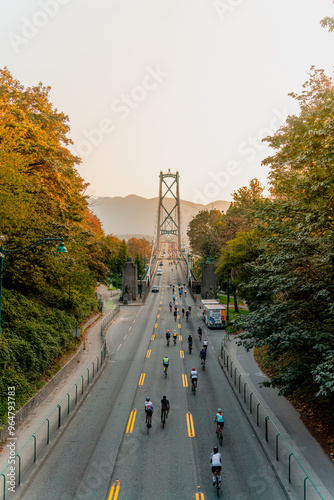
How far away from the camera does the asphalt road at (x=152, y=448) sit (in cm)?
982

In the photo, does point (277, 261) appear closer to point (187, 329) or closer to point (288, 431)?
point (288, 431)

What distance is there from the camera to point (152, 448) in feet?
40.0

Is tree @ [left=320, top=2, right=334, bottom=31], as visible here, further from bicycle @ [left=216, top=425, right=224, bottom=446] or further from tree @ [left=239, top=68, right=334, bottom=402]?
bicycle @ [left=216, top=425, right=224, bottom=446]

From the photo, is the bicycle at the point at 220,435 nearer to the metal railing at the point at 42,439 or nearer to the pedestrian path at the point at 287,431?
the pedestrian path at the point at 287,431

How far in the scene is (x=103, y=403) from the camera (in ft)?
54.0

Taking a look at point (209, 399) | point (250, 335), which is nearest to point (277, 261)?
point (250, 335)

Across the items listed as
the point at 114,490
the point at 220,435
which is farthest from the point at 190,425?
the point at 114,490

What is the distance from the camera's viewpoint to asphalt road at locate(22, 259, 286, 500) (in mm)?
9820

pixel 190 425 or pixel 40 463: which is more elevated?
pixel 40 463

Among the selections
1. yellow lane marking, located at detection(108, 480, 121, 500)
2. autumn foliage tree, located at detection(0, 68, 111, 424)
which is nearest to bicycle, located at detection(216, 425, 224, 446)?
yellow lane marking, located at detection(108, 480, 121, 500)

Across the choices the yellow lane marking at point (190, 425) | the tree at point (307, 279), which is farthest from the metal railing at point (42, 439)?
the tree at point (307, 279)

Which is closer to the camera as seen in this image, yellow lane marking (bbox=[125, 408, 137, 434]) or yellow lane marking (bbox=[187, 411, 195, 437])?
yellow lane marking (bbox=[187, 411, 195, 437])

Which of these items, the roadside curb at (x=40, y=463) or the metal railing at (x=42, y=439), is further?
the metal railing at (x=42, y=439)

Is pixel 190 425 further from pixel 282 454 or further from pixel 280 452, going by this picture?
pixel 282 454
